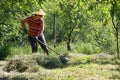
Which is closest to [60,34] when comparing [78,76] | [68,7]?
[68,7]

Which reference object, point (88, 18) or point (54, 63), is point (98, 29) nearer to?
point (88, 18)

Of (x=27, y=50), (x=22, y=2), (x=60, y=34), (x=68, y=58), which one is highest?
(x=22, y=2)

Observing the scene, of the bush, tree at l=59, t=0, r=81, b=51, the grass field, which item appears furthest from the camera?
tree at l=59, t=0, r=81, b=51

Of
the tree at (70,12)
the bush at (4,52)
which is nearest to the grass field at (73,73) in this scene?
the bush at (4,52)

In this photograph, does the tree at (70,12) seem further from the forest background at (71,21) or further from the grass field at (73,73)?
the grass field at (73,73)

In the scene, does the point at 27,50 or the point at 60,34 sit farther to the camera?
the point at 60,34

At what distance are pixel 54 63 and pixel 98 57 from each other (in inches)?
74.6

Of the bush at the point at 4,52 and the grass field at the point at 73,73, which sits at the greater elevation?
the grass field at the point at 73,73

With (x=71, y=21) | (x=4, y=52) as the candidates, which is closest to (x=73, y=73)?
(x=4, y=52)

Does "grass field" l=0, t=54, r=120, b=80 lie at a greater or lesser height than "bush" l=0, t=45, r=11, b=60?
greater

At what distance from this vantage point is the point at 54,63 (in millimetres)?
9492

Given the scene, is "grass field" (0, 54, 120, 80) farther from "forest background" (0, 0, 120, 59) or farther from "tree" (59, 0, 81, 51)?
"tree" (59, 0, 81, 51)

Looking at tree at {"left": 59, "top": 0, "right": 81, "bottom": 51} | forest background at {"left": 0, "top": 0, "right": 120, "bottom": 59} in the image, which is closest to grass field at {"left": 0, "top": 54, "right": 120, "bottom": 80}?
Answer: forest background at {"left": 0, "top": 0, "right": 120, "bottom": 59}

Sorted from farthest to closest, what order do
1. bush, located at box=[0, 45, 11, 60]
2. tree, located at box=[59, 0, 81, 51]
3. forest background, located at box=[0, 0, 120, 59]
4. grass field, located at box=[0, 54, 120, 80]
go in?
tree, located at box=[59, 0, 81, 51] < bush, located at box=[0, 45, 11, 60] < forest background, located at box=[0, 0, 120, 59] < grass field, located at box=[0, 54, 120, 80]
